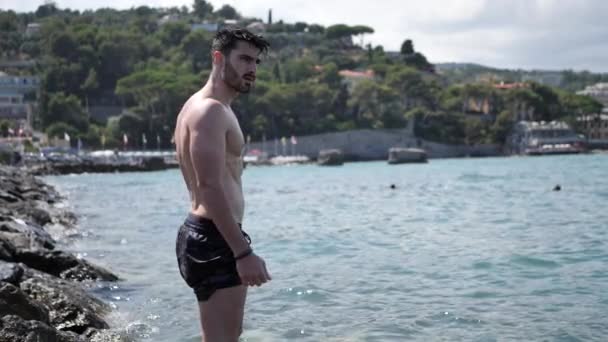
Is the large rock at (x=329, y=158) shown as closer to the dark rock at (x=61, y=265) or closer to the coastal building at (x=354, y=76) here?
the coastal building at (x=354, y=76)

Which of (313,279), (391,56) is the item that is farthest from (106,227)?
(391,56)

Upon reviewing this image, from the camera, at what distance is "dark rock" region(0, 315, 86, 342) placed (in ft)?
22.3

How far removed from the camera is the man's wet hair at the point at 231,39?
177 inches

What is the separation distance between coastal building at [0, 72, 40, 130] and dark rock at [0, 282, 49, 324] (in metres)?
124

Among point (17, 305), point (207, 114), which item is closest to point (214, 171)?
point (207, 114)

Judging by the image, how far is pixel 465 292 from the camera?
11.3 metres

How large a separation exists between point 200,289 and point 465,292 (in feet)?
23.9

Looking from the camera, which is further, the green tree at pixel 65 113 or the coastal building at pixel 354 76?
the coastal building at pixel 354 76

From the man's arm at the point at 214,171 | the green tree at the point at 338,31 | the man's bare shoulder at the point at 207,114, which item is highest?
the green tree at the point at 338,31

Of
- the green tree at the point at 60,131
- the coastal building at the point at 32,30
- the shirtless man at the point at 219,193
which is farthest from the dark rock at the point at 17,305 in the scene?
the coastal building at the point at 32,30

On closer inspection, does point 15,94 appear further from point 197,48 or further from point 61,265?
point 61,265

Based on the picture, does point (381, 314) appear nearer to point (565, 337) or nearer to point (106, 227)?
point (565, 337)

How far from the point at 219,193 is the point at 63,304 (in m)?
5.03

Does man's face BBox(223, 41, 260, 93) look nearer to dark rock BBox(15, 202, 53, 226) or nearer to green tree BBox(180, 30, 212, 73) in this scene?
dark rock BBox(15, 202, 53, 226)
